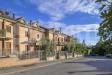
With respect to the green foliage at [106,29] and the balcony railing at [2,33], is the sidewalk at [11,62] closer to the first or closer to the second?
the balcony railing at [2,33]

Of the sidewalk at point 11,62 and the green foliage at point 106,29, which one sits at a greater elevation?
the green foliage at point 106,29

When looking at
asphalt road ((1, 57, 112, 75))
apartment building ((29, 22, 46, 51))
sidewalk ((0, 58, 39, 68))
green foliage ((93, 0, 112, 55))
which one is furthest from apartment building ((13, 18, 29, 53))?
green foliage ((93, 0, 112, 55))

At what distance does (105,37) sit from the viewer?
8352 mm

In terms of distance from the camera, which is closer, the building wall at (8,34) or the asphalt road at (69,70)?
the asphalt road at (69,70)

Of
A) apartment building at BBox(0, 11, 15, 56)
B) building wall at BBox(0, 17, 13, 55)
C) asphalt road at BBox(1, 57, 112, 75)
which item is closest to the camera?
asphalt road at BBox(1, 57, 112, 75)

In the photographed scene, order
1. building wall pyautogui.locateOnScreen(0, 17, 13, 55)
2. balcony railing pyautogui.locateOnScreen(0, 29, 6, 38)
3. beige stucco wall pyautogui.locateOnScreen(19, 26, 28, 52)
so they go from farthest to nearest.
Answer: beige stucco wall pyautogui.locateOnScreen(19, 26, 28, 52), building wall pyautogui.locateOnScreen(0, 17, 13, 55), balcony railing pyautogui.locateOnScreen(0, 29, 6, 38)

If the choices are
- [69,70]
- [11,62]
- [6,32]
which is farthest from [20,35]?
[69,70]

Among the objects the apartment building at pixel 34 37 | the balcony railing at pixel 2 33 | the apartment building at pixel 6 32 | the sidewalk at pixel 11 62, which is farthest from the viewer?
the apartment building at pixel 34 37

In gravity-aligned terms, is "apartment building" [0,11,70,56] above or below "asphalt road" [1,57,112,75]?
above

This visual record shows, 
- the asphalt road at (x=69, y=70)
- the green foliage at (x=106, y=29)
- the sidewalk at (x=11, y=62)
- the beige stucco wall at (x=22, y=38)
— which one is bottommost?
the asphalt road at (x=69, y=70)

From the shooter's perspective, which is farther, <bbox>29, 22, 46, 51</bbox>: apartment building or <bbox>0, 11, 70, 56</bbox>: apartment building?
<bbox>29, 22, 46, 51</bbox>: apartment building

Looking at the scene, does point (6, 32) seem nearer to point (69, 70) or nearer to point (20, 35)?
point (20, 35)

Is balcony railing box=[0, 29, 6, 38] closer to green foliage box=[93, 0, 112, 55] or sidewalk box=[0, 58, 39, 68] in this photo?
sidewalk box=[0, 58, 39, 68]

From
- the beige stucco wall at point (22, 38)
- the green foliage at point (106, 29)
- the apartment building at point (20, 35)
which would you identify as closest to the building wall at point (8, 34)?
the apartment building at point (20, 35)
